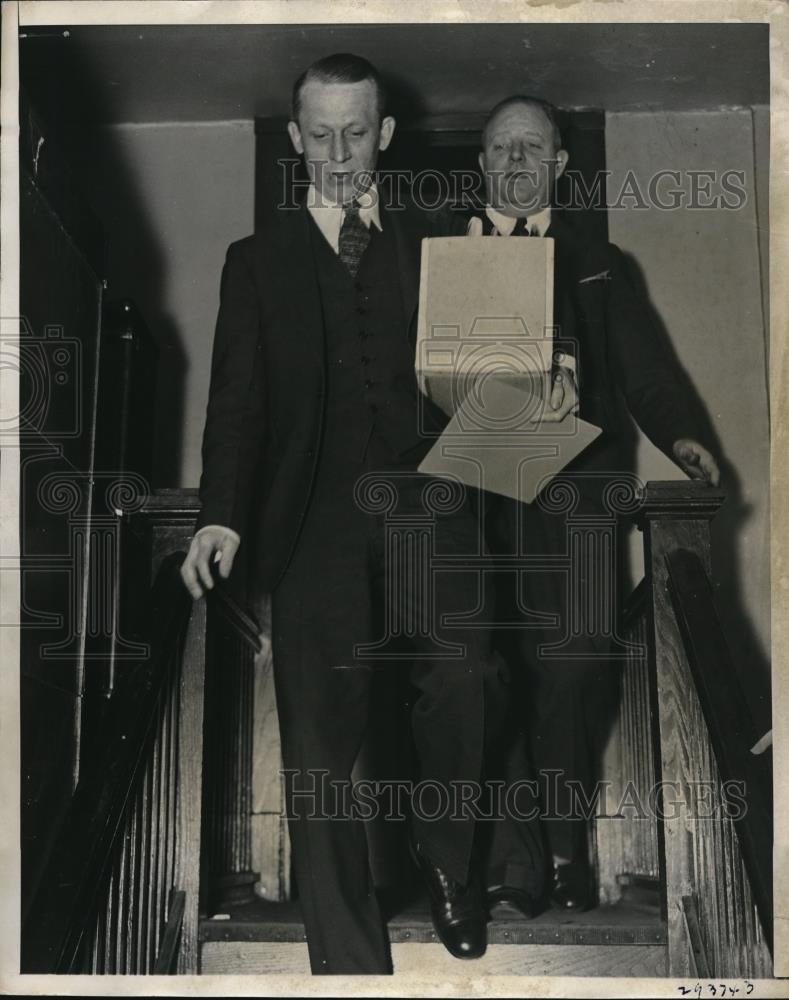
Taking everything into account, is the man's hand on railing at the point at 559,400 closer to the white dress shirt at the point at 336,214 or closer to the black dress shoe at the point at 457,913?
the white dress shirt at the point at 336,214

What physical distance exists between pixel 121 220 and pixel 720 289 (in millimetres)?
1436

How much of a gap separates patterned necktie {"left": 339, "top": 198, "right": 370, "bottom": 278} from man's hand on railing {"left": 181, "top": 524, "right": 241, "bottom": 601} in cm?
63

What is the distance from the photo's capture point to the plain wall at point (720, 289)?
2.82 m

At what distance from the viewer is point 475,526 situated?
8.68 feet

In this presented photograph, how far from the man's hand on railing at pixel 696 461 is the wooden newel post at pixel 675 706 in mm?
79

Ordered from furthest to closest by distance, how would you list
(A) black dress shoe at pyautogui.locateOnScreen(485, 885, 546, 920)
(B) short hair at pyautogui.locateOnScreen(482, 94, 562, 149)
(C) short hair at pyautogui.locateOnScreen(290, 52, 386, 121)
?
(B) short hair at pyautogui.locateOnScreen(482, 94, 562, 149)
(C) short hair at pyautogui.locateOnScreen(290, 52, 386, 121)
(A) black dress shoe at pyautogui.locateOnScreen(485, 885, 546, 920)

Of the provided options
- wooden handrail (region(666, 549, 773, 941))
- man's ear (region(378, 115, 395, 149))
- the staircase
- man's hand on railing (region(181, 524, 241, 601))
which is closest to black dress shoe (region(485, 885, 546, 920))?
the staircase

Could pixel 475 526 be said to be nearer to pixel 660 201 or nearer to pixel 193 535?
pixel 193 535

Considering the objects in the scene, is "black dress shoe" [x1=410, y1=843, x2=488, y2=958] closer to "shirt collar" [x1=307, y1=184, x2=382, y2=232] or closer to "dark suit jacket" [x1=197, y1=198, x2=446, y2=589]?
"dark suit jacket" [x1=197, y1=198, x2=446, y2=589]

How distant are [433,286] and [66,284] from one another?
810mm

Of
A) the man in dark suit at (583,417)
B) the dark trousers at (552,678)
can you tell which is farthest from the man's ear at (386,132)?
the dark trousers at (552,678)

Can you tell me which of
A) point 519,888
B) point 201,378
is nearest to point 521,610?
point 519,888

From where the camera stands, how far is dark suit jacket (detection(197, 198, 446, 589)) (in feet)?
8.57

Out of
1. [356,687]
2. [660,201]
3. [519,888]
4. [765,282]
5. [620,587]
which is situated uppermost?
[660,201]
